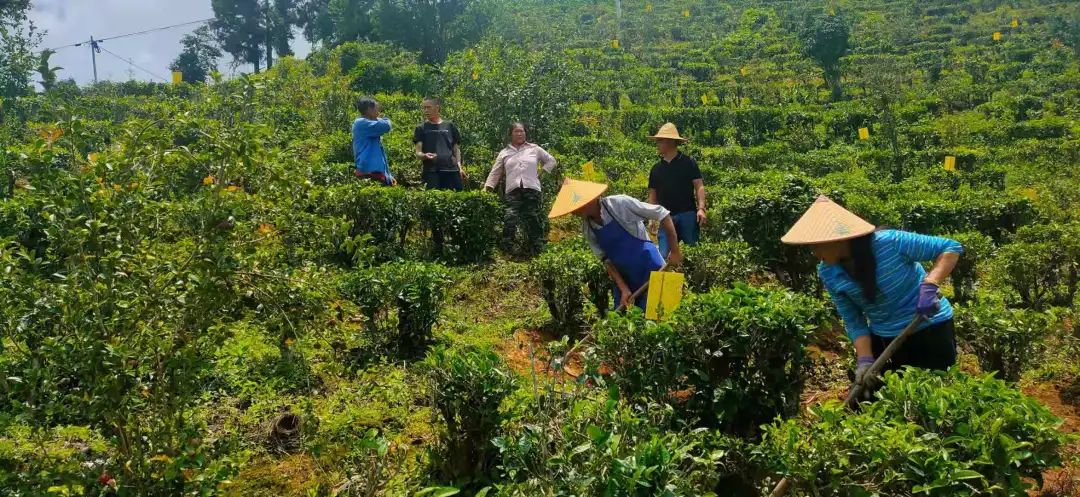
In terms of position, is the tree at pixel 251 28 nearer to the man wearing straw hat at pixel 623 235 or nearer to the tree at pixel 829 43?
the tree at pixel 829 43

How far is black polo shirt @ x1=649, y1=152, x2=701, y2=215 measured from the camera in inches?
217

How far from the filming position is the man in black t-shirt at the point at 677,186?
5.52 m

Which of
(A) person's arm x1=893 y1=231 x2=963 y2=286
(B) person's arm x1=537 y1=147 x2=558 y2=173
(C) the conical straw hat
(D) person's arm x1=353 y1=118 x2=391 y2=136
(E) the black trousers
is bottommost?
(E) the black trousers

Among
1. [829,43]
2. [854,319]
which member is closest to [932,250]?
[854,319]

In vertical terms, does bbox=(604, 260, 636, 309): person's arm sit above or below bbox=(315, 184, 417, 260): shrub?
below

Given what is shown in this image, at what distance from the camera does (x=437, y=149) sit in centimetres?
713

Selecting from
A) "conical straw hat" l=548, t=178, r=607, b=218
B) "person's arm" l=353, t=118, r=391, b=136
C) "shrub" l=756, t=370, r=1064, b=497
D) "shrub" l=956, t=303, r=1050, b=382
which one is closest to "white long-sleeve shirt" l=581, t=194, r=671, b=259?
"conical straw hat" l=548, t=178, r=607, b=218

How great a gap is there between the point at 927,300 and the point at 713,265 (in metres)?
2.17

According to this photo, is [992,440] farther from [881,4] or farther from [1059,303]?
[881,4]

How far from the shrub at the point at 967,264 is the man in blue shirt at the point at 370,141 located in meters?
4.96

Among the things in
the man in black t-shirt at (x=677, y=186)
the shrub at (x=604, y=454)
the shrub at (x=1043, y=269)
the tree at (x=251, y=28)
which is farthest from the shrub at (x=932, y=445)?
the tree at (x=251, y=28)

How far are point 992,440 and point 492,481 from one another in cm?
174

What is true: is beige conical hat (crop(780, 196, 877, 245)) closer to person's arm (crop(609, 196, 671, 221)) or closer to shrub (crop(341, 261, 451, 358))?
person's arm (crop(609, 196, 671, 221))

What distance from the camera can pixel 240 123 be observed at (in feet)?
8.11
